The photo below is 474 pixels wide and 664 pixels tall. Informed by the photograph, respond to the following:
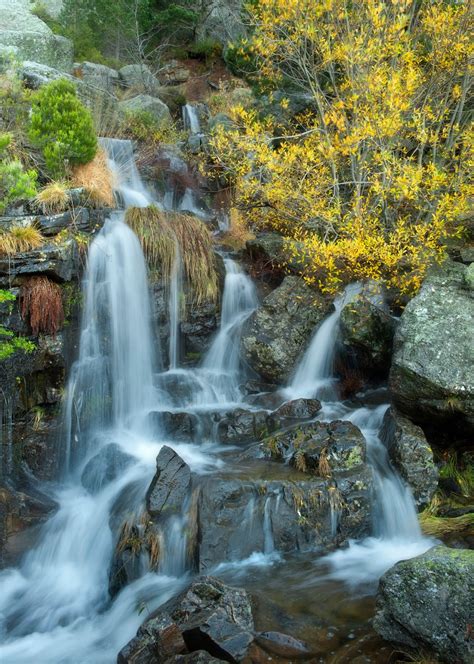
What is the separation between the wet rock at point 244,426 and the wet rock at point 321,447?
48 cm

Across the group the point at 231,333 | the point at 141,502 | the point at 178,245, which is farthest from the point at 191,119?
the point at 141,502

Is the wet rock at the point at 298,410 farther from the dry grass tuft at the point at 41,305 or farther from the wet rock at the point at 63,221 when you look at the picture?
the wet rock at the point at 63,221

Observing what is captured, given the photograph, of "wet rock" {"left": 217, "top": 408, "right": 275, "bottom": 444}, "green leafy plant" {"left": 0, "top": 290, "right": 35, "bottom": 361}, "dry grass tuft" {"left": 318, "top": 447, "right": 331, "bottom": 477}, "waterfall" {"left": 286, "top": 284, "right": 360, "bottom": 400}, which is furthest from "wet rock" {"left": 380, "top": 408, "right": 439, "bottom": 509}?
"green leafy plant" {"left": 0, "top": 290, "right": 35, "bottom": 361}

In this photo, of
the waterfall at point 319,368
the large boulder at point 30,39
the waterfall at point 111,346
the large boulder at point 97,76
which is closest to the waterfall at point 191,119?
the large boulder at point 97,76

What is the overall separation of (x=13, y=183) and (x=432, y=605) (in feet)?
26.9

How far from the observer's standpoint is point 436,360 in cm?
696

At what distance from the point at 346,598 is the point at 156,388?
4.82 m

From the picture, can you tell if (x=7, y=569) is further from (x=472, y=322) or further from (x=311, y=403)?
(x=472, y=322)

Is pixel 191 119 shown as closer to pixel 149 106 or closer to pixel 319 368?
pixel 149 106

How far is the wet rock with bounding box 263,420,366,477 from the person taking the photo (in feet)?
21.5

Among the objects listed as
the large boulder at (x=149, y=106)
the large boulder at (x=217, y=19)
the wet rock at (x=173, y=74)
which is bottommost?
the large boulder at (x=149, y=106)

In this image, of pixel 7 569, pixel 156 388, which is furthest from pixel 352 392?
pixel 7 569

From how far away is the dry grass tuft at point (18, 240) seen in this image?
7.80 metres

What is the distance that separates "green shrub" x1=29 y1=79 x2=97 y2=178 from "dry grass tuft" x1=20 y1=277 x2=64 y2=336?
10.5 ft
